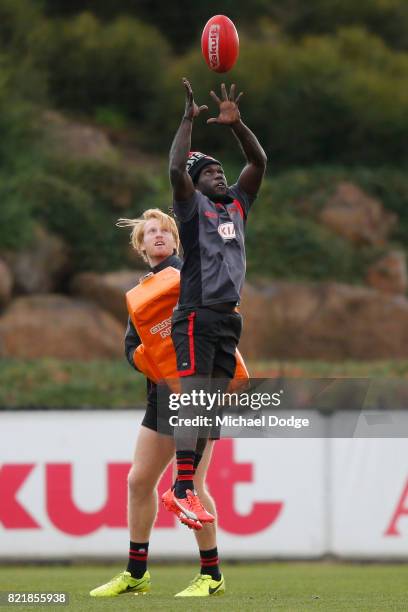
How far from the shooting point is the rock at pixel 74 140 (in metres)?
24.4

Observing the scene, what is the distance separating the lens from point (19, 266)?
21234mm

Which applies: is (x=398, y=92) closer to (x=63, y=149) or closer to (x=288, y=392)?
(x=63, y=149)

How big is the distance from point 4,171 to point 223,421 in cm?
1669

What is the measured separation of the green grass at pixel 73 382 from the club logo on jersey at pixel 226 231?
32.7 feet

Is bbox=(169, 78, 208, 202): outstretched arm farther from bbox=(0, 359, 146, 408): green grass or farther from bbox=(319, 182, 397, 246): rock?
bbox=(319, 182, 397, 246): rock

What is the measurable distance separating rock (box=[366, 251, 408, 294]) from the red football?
17.7m

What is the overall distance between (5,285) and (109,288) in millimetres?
1762

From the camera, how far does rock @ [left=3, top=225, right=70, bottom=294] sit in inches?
835

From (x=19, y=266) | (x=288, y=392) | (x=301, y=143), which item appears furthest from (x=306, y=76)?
(x=288, y=392)

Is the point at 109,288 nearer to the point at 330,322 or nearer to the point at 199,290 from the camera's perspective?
the point at 330,322

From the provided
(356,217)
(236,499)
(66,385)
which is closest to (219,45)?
(236,499)

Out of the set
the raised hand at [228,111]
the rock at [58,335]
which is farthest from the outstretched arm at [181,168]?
the rock at [58,335]

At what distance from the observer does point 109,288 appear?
68.3 ft

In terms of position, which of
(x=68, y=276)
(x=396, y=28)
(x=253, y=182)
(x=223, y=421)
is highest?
A: (x=396, y=28)
